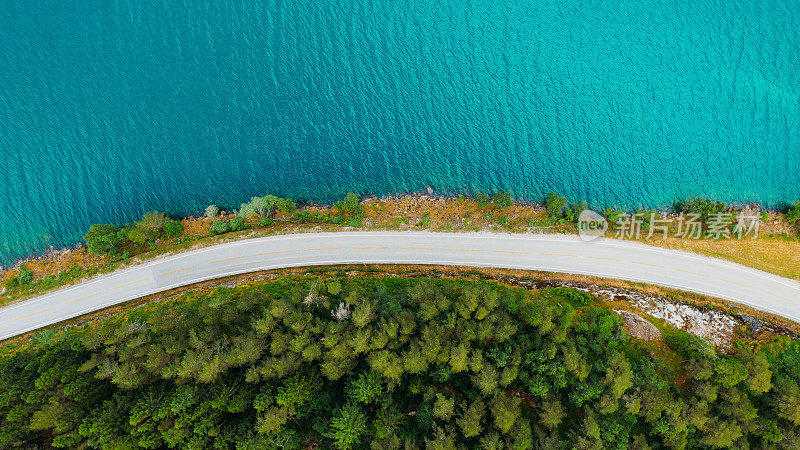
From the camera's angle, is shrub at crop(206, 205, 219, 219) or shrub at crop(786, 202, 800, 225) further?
shrub at crop(206, 205, 219, 219)

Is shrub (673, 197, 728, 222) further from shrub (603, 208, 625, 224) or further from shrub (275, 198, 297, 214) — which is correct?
shrub (275, 198, 297, 214)

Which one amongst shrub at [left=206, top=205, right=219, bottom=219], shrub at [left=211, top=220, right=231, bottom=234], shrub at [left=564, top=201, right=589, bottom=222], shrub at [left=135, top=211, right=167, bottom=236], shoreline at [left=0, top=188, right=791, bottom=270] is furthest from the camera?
shrub at [left=206, top=205, right=219, bottom=219]

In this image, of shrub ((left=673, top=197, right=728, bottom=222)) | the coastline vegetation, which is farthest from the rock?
shrub ((left=673, top=197, right=728, bottom=222))

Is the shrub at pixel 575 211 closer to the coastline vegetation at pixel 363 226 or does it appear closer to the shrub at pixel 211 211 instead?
the coastline vegetation at pixel 363 226

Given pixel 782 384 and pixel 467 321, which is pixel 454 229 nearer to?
pixel 467 321

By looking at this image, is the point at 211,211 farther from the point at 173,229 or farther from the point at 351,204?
the point at 351,204

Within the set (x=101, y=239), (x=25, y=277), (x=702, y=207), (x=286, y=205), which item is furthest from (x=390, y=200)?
(x=25, y=277)
